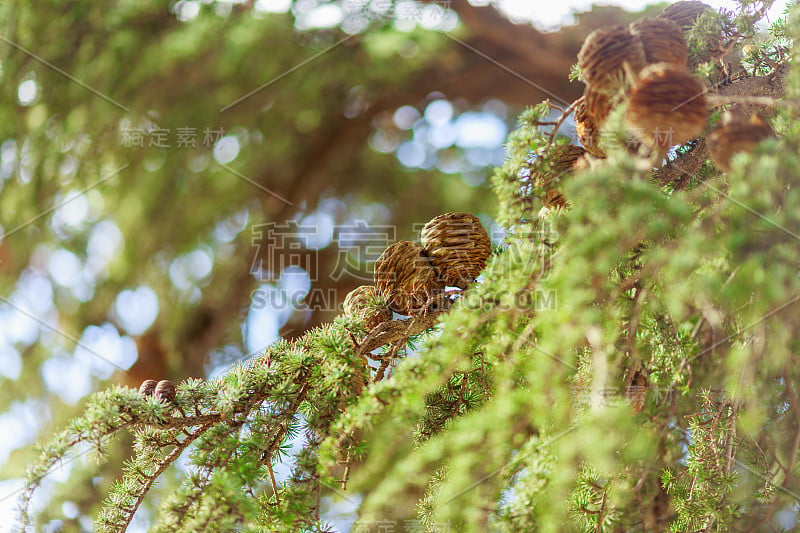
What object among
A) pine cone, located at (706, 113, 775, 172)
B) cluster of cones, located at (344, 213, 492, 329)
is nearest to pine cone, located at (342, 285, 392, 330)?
cluster of cones, located at (344, 213, 492, 329)

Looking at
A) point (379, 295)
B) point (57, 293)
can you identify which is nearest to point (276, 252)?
point (57, 293)

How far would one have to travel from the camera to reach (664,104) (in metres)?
0.31

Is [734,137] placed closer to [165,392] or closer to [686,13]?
[686,13]

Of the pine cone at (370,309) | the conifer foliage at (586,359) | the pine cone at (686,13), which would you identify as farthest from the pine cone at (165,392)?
the pine cone at (686,13)

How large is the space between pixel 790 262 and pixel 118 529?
418 mm

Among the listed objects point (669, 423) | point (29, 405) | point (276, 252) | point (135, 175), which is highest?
point (135, 175)

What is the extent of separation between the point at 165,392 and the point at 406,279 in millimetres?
189

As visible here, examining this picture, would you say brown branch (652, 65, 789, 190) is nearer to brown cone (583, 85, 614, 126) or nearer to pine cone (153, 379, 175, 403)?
brown cone (583, 85, 614, 126)

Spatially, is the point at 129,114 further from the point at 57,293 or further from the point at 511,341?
the point at 511,341

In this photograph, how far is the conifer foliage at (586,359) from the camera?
0.26 m

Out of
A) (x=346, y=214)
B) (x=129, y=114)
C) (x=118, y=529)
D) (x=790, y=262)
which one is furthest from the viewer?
(x=346, y=214)

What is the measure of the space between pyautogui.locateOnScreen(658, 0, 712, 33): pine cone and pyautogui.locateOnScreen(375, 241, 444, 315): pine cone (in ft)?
0.87

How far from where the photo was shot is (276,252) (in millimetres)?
1162

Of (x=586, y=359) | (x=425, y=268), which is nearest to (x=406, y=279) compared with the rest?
(x=425, y=268)
